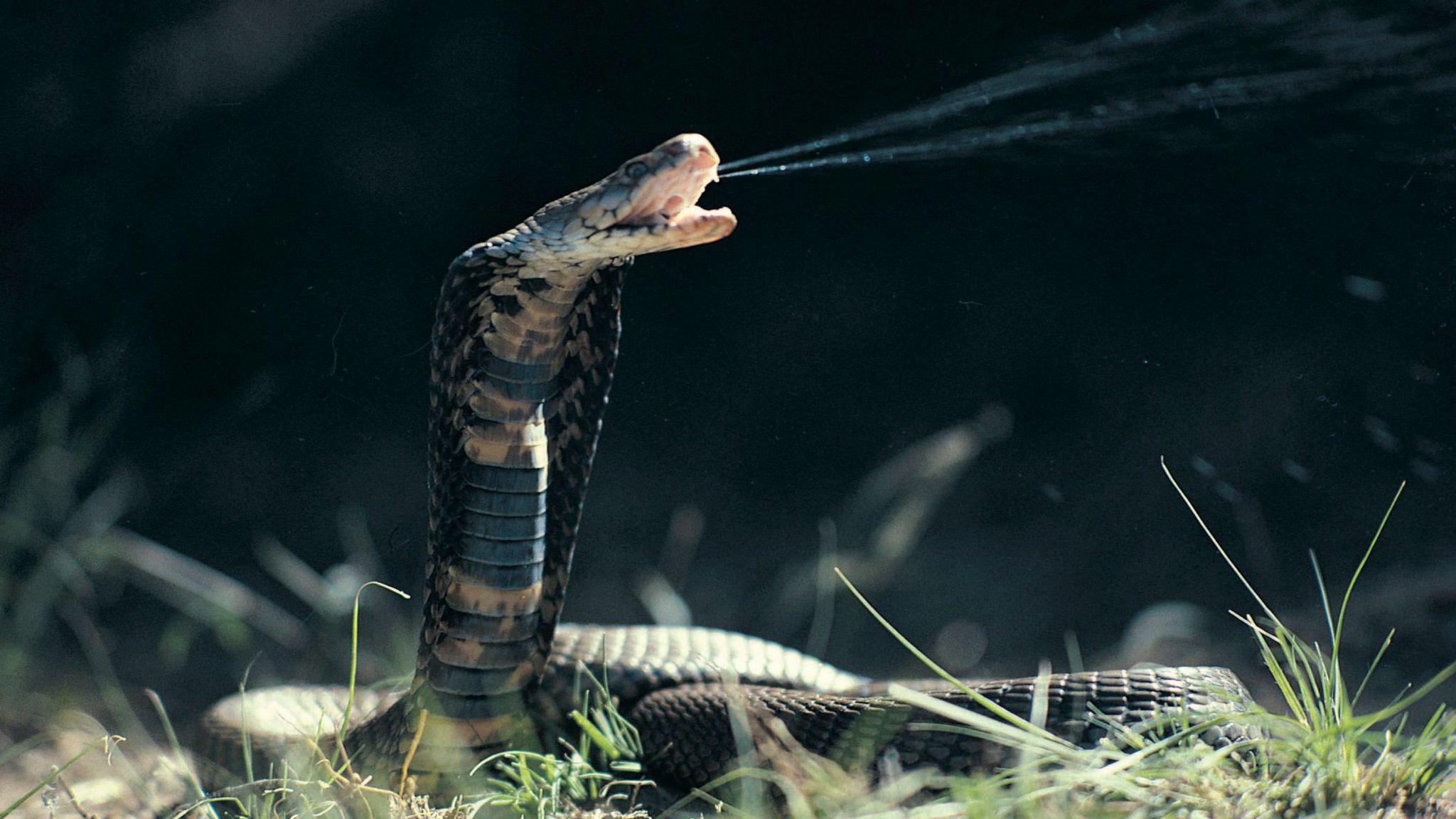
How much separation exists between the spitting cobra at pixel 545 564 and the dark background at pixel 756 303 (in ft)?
4.50

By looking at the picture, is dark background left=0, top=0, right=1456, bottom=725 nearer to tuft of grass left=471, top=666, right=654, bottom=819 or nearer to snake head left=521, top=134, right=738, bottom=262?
snake head left=521, top=134, right=738, bottom=262

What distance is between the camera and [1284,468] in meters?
4.59

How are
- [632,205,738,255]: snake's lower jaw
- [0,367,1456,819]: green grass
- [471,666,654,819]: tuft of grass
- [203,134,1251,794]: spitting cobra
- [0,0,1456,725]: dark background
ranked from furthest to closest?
[0,0,1456,725]: dark background, [471,666,654,819]: tuft of grass, [203,134,1251,794]: spitting cobra, [632,205,738,255]: snake's lower jaw, [0,367,1456,819]: green grass

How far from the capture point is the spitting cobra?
8.56 ft

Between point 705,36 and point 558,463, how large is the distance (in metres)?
1.81

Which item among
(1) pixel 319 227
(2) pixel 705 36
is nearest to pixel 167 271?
(1) pixel 319 227

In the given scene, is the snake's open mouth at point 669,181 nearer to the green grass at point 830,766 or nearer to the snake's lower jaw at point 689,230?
the snake's lower jaw at point 689,230

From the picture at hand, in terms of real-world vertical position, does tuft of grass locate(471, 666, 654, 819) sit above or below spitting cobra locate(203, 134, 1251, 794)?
below

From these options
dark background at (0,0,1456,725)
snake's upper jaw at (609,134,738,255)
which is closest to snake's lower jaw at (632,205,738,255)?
snake's upper jaw at (609,134,738,255)

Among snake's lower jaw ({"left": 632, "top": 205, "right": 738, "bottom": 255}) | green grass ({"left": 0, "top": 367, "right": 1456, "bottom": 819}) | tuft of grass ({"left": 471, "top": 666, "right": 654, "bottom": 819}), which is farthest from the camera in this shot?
tuft of grass ({"left": 471, "top": 666, "right": 654, "bottom": 819})

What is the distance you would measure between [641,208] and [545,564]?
43.0 inches

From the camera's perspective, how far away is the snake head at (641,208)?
102 inches

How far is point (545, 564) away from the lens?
321cm

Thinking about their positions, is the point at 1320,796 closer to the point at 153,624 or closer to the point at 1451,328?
the point at 1451,328
